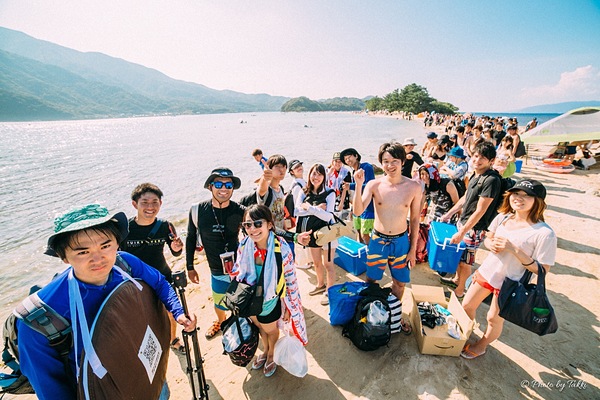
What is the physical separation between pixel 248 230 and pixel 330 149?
77.8 feet

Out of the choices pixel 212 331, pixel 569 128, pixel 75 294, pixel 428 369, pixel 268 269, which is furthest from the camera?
pixel 569 128

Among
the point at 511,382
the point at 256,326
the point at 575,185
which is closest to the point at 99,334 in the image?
the point at 256,326

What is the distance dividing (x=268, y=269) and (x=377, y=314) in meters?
1.56

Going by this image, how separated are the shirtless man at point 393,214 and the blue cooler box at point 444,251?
1.06 m

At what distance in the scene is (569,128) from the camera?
13.0 m

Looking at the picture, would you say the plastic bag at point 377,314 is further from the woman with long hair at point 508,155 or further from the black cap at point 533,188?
the woman with long hair at point 508,155

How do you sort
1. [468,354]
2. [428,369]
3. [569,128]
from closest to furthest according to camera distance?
[428,369]
[468,354]
[569,128]

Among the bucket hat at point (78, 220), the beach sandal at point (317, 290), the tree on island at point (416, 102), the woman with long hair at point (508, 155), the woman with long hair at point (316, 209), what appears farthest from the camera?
the tree on island at point (416, 102)

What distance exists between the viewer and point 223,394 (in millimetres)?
2971

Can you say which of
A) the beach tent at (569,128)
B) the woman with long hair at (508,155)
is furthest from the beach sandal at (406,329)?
the beach tent at (569,128)

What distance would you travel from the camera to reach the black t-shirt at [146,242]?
3119mm

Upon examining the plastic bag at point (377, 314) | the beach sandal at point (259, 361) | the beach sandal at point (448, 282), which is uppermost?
the plastic bag at point (377, 314)

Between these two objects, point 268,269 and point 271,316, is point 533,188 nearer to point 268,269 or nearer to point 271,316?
point 268,269

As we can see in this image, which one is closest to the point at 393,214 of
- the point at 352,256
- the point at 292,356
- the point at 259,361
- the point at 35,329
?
the point at 352,256
